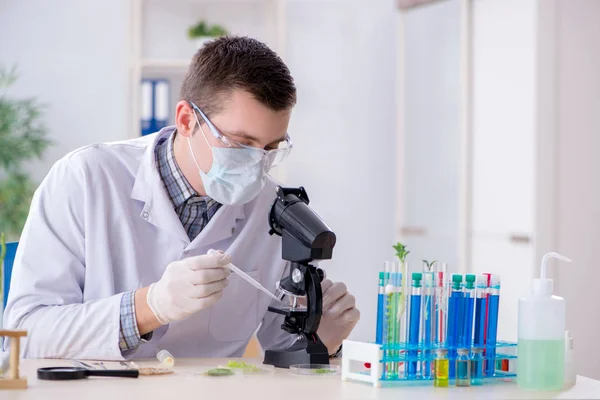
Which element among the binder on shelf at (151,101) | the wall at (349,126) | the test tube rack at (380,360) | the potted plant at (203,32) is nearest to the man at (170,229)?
the test tube rack at (380,360)

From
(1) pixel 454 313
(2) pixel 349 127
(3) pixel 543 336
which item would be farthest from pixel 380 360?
(2) pixel 349 127

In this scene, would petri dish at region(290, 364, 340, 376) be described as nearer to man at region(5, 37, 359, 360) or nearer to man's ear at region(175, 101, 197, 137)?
man at region(5, 37, 359, 360)

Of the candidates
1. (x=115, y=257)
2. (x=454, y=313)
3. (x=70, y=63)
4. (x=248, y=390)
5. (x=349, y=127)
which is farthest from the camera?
(x=349, y=127)

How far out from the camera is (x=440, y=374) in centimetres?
149

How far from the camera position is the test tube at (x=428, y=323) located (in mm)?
1497

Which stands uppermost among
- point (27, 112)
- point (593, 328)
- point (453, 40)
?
point (453, 40)

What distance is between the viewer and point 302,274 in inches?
66.8

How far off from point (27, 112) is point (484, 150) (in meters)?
2.21

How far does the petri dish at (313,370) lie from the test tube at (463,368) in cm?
24

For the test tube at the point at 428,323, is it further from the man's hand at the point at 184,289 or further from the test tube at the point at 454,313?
the man's hand at the point at 184,289

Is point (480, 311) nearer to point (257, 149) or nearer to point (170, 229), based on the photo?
point (257, 149)

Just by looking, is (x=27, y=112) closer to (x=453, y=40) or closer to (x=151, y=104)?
(x=151, y=104)

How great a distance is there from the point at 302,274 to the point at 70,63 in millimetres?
3083

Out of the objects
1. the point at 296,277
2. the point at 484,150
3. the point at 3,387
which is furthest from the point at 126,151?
the point at 484,150
